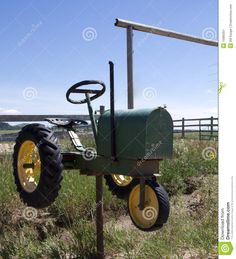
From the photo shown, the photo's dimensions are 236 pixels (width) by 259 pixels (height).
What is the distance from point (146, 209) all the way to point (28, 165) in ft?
3.17

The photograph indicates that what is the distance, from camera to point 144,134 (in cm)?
275

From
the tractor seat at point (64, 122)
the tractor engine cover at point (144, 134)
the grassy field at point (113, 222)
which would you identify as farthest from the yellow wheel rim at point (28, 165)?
the grassy field at point (113, 222)

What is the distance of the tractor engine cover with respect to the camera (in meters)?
2.76

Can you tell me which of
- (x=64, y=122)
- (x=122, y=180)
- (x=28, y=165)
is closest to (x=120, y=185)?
(x=122, y=180)

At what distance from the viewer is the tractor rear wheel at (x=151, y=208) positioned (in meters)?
2.80

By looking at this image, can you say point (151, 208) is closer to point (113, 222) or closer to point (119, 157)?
point (119, 157)

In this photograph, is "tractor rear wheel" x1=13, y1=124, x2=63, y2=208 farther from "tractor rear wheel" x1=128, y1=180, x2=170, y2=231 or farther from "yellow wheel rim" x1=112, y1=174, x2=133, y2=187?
"yellow wheel rim" x1=112, y1=174, x2=133, y2=187

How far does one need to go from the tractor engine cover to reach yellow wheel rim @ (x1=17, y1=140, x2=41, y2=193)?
0.62 meters

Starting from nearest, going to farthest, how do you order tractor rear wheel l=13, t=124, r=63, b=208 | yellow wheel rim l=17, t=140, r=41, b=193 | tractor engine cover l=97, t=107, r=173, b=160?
tractor engine cover l=97, t=107, r=173, b=160, tractor rear wheel l=13, t=124, r=63, b=208, yellow wheel rim l=17, t=140, r=41, b=193

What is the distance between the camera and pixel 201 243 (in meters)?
→ 3.76

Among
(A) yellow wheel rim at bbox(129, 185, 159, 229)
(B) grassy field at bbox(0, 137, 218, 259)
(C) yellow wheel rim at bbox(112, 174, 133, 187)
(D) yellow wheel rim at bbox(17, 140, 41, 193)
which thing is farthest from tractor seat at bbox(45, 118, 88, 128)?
(B) grassy field at bbox(0, 137, 218, 259)

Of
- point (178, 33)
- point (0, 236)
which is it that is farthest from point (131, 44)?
point (0, 236)

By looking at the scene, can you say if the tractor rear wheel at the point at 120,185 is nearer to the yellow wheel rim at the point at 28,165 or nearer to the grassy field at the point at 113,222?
the grassy field at the point at 113,222

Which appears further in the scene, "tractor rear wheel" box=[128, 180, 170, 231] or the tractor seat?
the tractor seat
